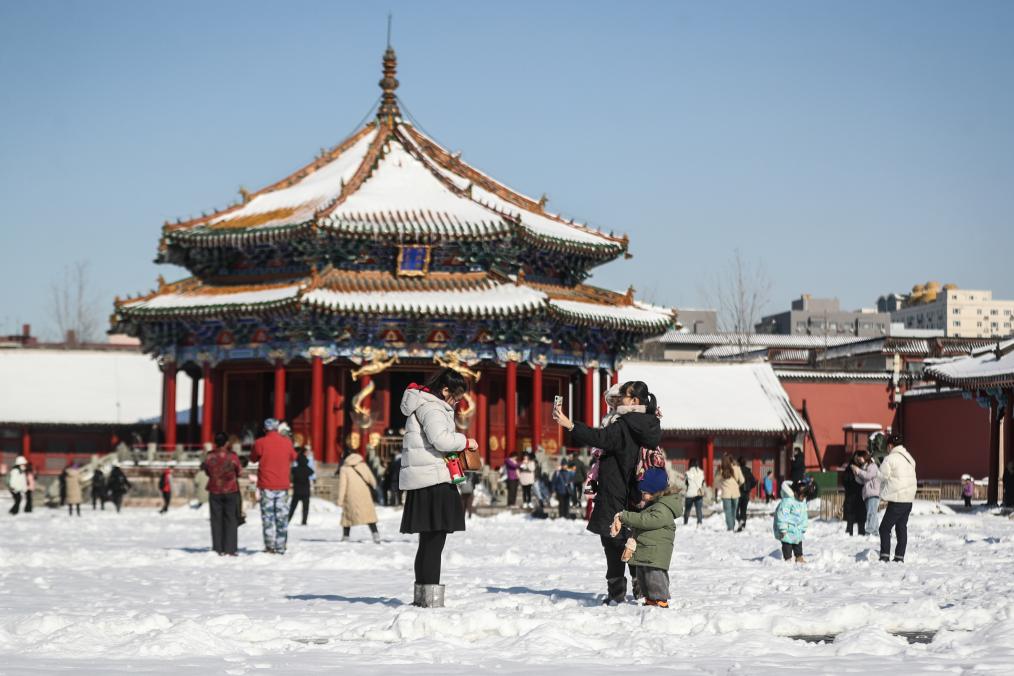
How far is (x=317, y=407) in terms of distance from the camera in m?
37.0

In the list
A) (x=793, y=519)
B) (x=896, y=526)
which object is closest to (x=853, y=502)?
(x=896, y=526)

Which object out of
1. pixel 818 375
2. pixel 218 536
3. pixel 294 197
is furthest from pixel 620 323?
pixel 218 536

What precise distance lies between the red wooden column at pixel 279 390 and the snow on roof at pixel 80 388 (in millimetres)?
11185

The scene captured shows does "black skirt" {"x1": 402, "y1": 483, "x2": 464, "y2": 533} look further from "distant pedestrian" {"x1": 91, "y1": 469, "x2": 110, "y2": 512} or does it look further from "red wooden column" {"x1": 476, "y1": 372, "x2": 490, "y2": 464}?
"red wooden column" {"x1": 476, "y1": 372, "x2": 490, "y2": 464}

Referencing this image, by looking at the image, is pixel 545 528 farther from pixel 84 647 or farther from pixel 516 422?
pixel 84 647

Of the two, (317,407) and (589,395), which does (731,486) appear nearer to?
(317,407)

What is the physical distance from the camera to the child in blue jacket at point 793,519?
650 inches

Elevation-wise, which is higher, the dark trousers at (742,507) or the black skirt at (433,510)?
the black skirt at (433,510)

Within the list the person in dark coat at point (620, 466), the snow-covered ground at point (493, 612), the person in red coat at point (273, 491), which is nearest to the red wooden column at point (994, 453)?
the snow-covered ground at point (493, 612)

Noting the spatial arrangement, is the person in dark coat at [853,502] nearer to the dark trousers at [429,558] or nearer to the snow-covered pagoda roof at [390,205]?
the dark trousers at [429,558]

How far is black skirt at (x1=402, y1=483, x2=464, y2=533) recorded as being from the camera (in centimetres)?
1091

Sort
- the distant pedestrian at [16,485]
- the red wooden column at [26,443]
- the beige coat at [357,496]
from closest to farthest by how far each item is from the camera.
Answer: the beige coat at [357,496] < the distant pedestrian at [16,485] < the red wooden column at [26,443]

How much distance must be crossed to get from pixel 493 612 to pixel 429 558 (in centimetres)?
102

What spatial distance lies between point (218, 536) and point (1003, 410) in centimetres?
2501
